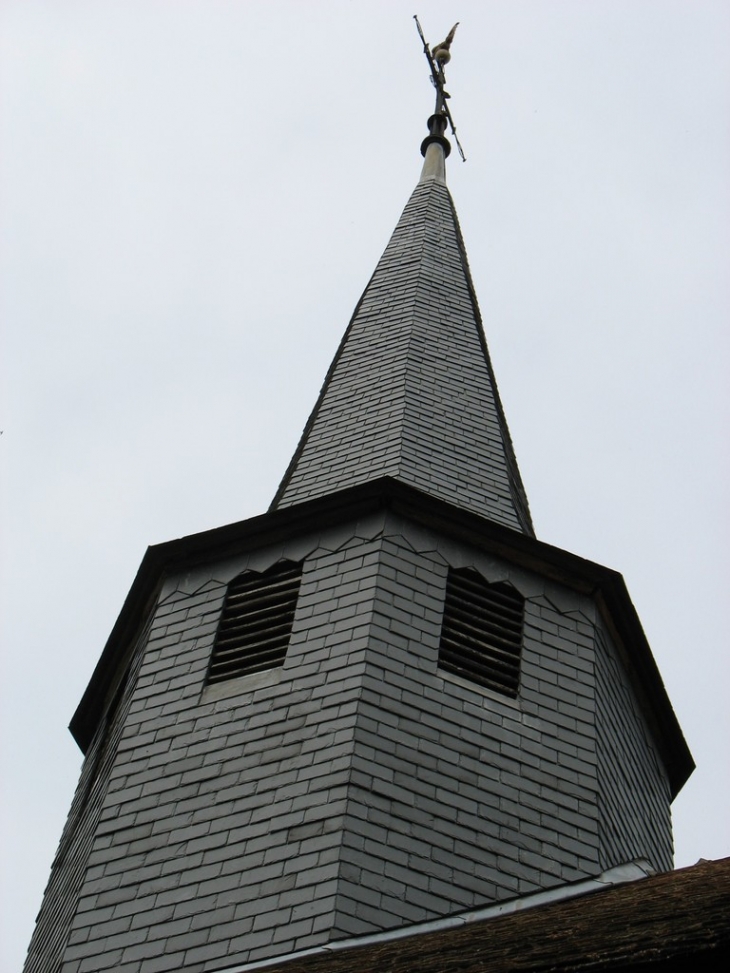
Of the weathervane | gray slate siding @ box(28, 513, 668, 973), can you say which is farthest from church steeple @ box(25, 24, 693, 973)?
the weathervane

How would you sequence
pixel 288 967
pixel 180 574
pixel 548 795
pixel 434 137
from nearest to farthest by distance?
pixel 288 967, pixel 548 795, pixel 180 574, pixel 434 137

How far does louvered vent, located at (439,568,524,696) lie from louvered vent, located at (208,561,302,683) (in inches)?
47.9

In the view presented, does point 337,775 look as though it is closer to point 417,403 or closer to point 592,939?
point 592,939

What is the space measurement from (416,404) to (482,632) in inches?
133

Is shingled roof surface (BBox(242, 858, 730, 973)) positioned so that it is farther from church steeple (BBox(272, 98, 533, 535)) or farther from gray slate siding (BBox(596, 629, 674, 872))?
church steeple (BBox(272, 98, 533, 535))

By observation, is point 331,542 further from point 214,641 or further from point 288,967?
point 288,967

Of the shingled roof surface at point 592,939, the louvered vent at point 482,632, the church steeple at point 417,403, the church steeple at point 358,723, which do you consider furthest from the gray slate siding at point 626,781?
the shingled roof surface at point 592,939

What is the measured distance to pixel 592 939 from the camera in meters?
7.43

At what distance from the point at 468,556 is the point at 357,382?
354cm

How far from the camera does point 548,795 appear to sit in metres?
12.8

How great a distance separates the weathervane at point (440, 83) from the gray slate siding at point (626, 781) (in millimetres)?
10981

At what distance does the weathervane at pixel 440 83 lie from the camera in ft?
79.7

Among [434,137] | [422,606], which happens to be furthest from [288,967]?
[434,137]

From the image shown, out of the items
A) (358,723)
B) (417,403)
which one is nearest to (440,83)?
(417,403)
